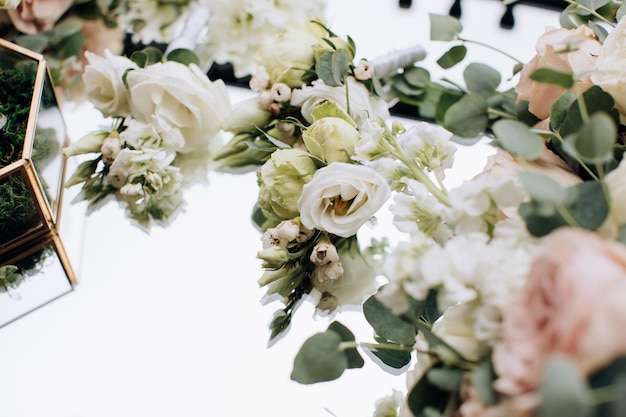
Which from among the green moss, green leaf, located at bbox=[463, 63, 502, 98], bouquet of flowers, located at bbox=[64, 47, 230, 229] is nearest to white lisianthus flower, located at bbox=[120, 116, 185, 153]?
bouquet of flowers, located at bbox=[64, 47, 230, 229]

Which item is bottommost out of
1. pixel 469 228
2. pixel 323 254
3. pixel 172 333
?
pixel 172 333

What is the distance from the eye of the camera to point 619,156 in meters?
0.47

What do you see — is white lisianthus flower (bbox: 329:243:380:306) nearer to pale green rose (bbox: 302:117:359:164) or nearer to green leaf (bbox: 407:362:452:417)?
pale green rose (bbox: 302:117:359:164)

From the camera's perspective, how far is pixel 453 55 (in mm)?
675

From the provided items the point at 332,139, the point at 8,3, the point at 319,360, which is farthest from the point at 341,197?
the point at 8,3

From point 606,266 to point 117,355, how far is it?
48 cm

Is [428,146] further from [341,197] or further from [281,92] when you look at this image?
[281,92]

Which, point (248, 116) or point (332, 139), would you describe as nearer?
point (332, 139)

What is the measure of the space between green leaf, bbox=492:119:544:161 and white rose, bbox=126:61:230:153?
0.35m

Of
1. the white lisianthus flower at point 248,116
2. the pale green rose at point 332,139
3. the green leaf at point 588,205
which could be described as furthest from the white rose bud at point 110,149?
the green leaf at point 588,205

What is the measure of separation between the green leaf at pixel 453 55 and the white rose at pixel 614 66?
21cm

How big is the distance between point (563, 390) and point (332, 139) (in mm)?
304

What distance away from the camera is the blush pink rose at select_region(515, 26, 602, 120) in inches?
19.5

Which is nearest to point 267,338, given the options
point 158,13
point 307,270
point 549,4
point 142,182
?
point 307,270
